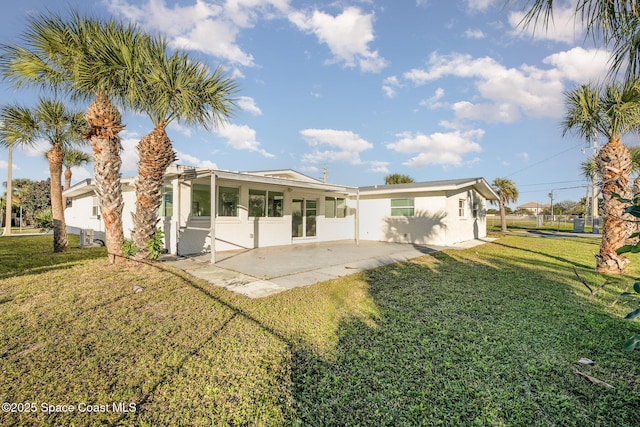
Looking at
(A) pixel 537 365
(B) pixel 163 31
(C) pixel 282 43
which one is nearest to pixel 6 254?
(B) pixel 163 31

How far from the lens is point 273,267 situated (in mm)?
7980

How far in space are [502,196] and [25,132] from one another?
3006 cm

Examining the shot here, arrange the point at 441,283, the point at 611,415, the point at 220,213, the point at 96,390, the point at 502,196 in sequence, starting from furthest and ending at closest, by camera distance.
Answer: the point at 502,196, the point at 220,213, the point at 441,283, the point at 96,390, the point at 611,415

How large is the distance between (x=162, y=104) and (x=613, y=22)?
8443mm

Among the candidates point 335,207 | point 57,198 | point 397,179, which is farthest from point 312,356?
point 397,179

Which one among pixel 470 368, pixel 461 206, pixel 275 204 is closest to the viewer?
pixel 470 368

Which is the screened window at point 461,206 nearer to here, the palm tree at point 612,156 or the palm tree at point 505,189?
the palm tree at point 612,156

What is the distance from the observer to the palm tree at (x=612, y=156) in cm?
735

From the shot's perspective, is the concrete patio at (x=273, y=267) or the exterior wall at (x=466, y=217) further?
the exterior wall at (x=466, y=217)

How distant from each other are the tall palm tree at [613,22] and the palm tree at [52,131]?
14.0 meters

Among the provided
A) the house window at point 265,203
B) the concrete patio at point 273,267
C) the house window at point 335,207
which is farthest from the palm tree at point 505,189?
the house window at point 265,203

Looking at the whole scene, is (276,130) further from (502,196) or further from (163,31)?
(502,196)

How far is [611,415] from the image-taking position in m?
2.36

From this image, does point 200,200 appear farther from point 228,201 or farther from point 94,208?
point 94,208
